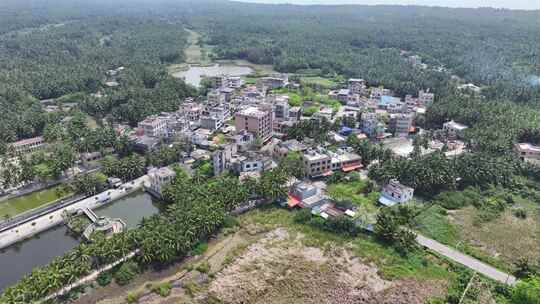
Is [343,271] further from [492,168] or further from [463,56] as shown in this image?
[463,56]

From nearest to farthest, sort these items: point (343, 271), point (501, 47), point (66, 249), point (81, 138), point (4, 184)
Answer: point (343, 271) → point (66, 249) → point (4, 184) → point (81, 138) → point (501, 47)

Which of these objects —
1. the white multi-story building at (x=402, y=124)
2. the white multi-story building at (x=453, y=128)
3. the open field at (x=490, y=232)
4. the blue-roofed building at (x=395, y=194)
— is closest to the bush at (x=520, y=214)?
the open field at (x=490, y=232)

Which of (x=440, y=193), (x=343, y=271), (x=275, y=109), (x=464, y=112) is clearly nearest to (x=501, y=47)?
(x=464, y=112)

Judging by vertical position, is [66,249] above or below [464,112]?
below

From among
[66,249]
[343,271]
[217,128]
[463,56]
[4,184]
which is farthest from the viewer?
[463,56]

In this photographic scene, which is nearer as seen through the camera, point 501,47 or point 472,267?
point 472,267

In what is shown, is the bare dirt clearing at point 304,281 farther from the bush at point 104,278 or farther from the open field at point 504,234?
the open field at point 504,234
